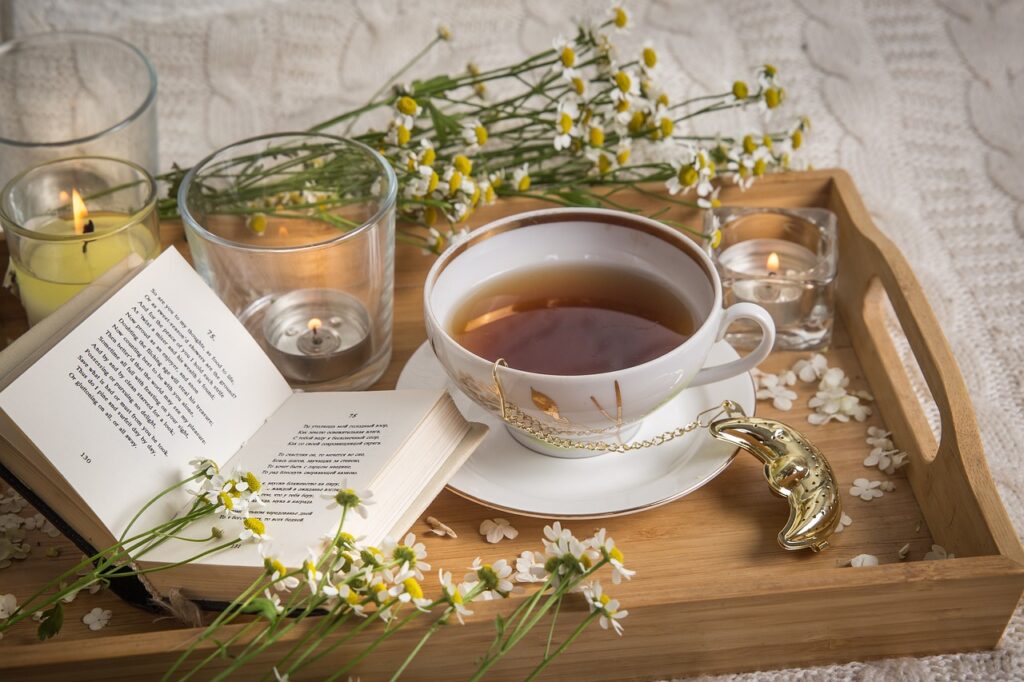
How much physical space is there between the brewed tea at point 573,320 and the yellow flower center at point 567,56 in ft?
0.80

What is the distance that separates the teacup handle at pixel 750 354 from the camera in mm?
756

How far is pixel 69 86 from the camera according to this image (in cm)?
131

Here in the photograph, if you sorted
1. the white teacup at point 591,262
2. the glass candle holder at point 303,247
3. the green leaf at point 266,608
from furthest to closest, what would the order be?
the glass candle holder at point 303,247 < the white teacup at point 591,262 < the green leaf at point 266,608

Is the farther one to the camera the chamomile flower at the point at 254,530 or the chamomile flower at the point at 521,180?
the chamomile flower at the point at 521,180

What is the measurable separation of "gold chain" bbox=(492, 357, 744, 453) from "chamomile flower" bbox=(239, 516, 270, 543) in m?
0.18

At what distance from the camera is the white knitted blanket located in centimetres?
124

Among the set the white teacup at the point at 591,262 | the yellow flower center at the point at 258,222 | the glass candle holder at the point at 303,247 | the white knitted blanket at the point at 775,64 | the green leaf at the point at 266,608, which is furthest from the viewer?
the white knitted blanket at the point at 775,64

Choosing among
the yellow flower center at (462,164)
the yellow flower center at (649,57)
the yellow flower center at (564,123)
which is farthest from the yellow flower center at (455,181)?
the yellow flower center at (649,57)

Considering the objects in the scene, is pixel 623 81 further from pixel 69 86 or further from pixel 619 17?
pixel 69 86

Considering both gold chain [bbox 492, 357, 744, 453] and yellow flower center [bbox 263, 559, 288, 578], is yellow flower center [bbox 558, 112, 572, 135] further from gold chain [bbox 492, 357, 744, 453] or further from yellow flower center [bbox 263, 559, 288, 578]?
yellow flower center [bbox 263, 559, 288, 578]

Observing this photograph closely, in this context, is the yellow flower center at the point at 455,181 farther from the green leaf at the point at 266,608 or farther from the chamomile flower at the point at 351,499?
the green leaf at the point at 266,608

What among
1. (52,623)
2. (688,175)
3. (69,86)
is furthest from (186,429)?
(69,86)

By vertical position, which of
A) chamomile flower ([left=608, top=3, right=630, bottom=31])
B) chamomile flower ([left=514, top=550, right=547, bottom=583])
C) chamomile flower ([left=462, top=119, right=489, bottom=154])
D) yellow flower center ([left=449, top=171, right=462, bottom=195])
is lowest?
chamomile flower ([left=514, top=550, right=547, bottom=583])

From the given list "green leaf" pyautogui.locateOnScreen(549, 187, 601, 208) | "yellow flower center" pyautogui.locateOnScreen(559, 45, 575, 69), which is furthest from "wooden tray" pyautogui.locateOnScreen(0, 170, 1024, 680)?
"yellow flower center" pyautogui.locateOnScreen(559, 45, 575, 69)
